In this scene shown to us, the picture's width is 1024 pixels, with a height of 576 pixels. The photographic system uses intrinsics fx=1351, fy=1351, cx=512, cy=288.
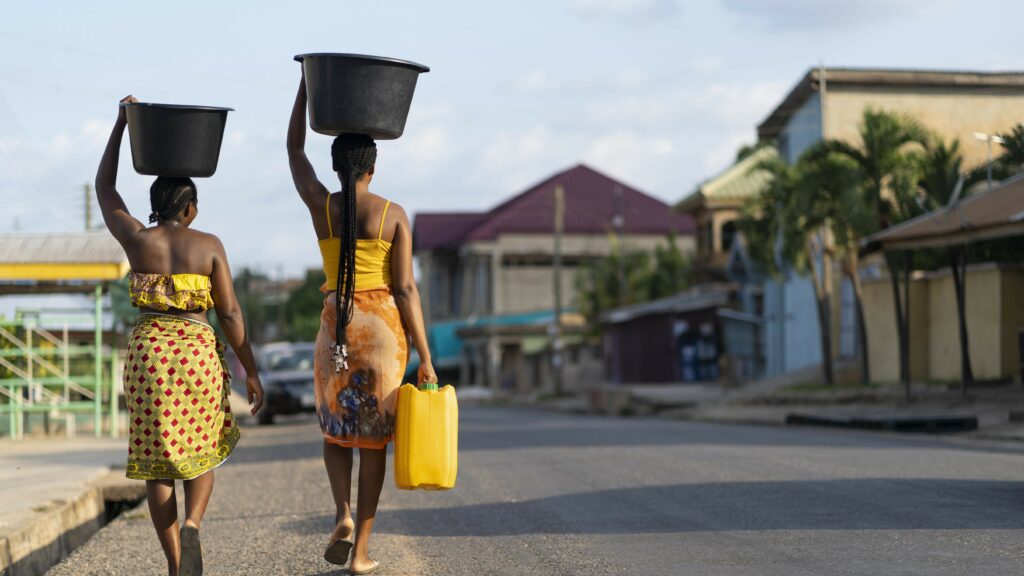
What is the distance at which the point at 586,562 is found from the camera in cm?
625

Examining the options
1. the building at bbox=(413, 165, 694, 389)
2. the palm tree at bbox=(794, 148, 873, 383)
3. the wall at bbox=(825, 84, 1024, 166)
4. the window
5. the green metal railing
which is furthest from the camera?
the building at bbox=(413, 165, 694, 389)

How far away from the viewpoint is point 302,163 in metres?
6.01

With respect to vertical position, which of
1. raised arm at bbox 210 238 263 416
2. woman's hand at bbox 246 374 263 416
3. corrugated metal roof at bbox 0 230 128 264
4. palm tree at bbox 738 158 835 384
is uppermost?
palm tree at bbox 738 158 835 384

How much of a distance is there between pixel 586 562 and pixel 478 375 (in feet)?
216

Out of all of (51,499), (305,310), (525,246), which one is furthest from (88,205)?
(305,310)

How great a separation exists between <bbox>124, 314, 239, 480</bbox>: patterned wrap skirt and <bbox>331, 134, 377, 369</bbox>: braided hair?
56cm

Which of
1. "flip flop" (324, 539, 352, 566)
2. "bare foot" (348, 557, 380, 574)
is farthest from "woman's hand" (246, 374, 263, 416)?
"bare foot" (348, 557, 380, 574)

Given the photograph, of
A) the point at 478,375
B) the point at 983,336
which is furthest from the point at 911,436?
the point at 478,375

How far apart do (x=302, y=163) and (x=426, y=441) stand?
139 centimetres

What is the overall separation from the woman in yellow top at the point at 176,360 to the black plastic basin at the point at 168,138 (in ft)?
0.38

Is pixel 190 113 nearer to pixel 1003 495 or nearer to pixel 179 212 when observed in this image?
pixel 179 212

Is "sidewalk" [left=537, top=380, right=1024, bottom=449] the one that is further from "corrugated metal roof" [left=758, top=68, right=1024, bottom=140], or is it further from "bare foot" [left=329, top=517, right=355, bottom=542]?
"bare foot" [left=329, top=517, right=355, bottom=542]

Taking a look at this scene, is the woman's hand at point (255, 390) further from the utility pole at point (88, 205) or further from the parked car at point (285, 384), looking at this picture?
the utility pole at point (88, 205)

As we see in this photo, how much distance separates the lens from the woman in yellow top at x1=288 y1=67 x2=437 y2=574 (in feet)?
18.9
